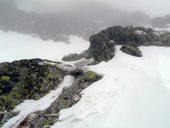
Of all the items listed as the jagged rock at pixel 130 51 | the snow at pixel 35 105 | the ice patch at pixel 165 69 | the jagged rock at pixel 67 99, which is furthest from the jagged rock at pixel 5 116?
the jagged rock at pixel 130 51

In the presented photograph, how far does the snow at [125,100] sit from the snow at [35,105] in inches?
201

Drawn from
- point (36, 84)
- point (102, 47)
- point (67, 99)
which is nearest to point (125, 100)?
point (67, 99)

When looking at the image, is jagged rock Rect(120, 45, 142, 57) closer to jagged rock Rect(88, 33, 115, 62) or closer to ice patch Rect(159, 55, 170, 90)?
jagged rock Rect(88, 33, 115, 62)

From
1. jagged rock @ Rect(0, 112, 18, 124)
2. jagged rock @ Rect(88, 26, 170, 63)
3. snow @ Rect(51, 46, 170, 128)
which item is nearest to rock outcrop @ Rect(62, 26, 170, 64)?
jagged rock @ Rect(88, 26, 170, 63)

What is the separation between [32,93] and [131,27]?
1558 inches

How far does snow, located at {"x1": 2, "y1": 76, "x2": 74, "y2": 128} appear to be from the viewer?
3821 cm

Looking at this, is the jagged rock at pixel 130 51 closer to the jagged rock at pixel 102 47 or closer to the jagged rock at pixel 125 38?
the jagged rock at pixel 102 47

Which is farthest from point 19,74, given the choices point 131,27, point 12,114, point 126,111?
point 131,27

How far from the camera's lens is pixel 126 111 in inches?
1235

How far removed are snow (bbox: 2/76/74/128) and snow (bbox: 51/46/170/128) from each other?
5.10m

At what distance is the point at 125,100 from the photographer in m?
34.2

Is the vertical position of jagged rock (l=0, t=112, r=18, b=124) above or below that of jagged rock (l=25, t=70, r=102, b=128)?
below

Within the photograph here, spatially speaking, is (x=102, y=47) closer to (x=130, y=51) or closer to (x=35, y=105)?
(x=130, y=51)

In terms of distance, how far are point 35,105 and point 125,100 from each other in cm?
1413
